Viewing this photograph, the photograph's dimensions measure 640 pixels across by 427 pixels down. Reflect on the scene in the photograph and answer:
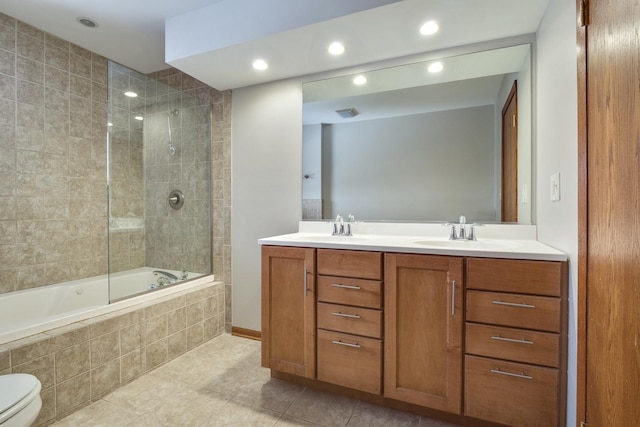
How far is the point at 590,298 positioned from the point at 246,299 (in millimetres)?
2268

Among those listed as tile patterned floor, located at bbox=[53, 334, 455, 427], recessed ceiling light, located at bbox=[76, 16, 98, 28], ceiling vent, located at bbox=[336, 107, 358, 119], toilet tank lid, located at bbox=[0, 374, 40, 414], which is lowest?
tile patterned floor, located at bbox=[53, 334, 455, 427]

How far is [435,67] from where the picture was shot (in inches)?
78.5

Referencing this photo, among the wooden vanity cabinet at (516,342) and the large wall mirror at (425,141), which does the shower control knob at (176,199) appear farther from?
the wooden vanity cabinet at (516,342)

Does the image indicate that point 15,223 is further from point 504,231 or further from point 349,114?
point 504,231

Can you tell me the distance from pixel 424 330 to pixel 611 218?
0.89 metres

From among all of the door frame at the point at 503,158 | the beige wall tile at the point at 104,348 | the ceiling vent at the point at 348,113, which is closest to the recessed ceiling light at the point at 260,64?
the ceiling vent at the point at 348,113

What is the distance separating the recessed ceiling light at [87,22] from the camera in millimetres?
2039

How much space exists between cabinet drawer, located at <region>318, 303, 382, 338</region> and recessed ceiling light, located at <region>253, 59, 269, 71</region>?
1.72 meters

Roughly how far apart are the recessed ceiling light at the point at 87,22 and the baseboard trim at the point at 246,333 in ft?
8.46

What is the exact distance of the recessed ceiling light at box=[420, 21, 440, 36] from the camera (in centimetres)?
167

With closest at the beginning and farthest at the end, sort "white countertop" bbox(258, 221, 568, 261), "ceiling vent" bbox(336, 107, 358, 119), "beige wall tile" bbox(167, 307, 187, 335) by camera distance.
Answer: "white countertop" bbox(258, 221, 568, 261) < "beige wall tile" bbox(167, 307, 187, 335) < "ceiling vent" bbox(336, 107, 358, 119)

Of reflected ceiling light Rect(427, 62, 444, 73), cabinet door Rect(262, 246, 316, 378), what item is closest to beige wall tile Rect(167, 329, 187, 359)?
cabinet door Rect(262, 246, 316, 378)

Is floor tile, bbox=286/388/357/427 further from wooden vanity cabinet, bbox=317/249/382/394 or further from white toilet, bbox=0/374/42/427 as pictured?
white toilet, bbox=0/374/42/427

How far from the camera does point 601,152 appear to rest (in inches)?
35.9
